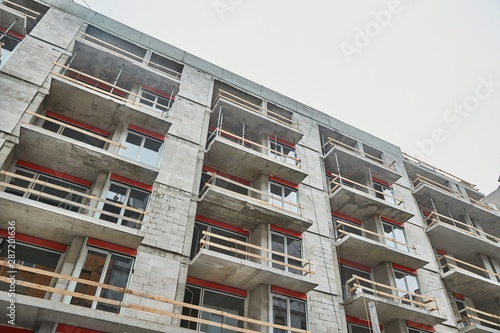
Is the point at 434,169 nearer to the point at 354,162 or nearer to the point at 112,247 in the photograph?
the point at 354,162

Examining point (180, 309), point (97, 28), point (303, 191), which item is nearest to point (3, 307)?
point (180, 309)

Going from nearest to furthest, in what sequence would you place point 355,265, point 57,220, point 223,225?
point 57,220, point 223,225, point 355,265

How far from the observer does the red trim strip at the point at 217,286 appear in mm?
13927

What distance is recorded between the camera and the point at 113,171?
46.5 ft

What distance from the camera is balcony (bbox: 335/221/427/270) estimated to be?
1686 cm

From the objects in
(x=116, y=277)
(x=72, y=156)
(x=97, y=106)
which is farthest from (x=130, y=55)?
(x=116, y=277)

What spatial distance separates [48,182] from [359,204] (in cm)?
1509

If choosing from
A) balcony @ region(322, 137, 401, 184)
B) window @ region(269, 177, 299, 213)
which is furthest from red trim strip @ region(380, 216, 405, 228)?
window @ region(269, 177, 299, 213)

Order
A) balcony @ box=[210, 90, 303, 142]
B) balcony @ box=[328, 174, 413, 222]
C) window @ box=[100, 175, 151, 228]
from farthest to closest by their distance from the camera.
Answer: balcony @ box=[210, 90, 303, 142] → balcony @ box=[328, 174, 413, 222] → window @ box=[100, 175, 151, 228]

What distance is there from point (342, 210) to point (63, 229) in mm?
13915

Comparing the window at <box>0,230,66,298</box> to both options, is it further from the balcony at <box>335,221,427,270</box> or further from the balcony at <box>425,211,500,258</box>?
the balcony at <box>425,211,500,258</box>

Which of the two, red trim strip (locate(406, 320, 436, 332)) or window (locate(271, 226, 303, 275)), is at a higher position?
window (locate(271, 226, 303, 275))

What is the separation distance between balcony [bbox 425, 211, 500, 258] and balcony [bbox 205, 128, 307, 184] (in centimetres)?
943

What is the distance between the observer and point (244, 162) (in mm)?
17672
